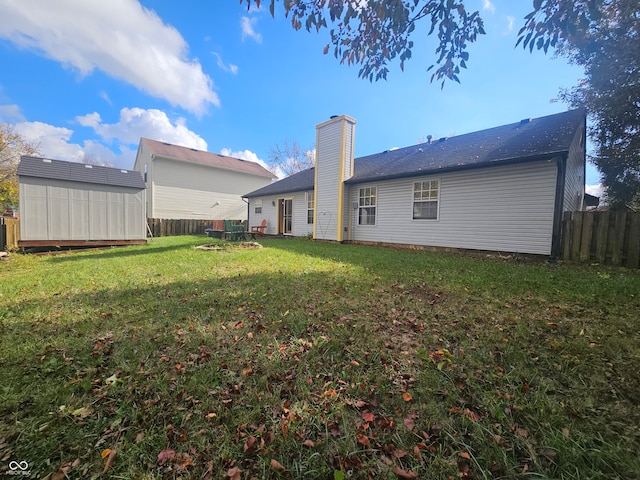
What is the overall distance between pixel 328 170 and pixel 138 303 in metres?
9.93

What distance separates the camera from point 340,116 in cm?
1146

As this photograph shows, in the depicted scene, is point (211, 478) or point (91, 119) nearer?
point (211, 478)

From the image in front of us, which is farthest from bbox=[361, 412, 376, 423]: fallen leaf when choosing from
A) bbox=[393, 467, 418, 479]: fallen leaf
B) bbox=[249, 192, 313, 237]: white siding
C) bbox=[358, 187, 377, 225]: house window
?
bbox=[249, 192, 313, 237]: white siding

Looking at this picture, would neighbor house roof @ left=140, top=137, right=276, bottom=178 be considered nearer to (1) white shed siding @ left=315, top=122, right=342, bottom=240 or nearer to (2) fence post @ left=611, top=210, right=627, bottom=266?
(1) white shed siding @ left=315, top=122, right=342, bottom=240

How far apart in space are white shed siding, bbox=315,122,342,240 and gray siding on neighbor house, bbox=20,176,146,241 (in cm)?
761

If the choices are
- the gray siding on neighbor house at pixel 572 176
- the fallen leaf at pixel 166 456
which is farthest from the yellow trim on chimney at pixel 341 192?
the fallen leaf at pixel 166 456

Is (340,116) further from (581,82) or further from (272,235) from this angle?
(581,82)

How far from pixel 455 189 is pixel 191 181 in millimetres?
18897

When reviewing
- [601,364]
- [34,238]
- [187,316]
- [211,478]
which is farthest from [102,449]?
[34,238]

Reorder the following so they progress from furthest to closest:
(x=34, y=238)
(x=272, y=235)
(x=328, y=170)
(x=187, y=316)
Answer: (x=272, y=235)
(x=328, y=170)
(x=34, y=238)
(x=187, y=316)

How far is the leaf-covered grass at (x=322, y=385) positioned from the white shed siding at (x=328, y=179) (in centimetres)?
847

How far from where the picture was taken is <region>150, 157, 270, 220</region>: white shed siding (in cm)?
1938

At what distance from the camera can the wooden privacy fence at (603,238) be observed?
6305 mm

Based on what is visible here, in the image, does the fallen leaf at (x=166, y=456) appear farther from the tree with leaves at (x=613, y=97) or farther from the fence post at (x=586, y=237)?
the tree with leaves at (x=613, y=97)
